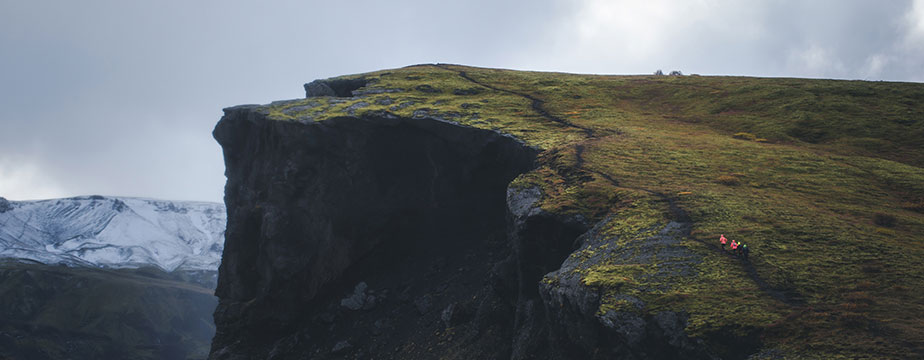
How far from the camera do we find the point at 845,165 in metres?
35.2

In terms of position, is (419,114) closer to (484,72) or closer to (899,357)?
(484,72)

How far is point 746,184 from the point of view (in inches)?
1233

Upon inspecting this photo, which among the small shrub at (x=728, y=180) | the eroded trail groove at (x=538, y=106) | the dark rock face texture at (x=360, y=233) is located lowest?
the dark rock face texture at (x=360, y=233)

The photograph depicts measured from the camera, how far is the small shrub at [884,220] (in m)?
24.9

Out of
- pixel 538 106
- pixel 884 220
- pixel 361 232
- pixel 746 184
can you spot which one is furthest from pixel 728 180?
pixel 361 232

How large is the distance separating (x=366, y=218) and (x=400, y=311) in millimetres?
10989

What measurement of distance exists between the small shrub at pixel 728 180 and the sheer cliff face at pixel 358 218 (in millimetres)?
18233

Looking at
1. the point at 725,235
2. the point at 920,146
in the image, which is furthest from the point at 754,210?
the point at 920,146

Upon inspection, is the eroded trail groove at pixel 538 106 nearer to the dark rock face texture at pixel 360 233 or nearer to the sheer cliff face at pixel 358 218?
the dark rock face texture at pixel 360 233

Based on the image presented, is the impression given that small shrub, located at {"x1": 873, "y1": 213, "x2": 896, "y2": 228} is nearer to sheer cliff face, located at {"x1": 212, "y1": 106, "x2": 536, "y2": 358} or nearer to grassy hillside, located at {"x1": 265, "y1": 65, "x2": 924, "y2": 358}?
grassy hillside, located at {"x1": 265, "y1": 65, "x2": 924, "y2": 358}

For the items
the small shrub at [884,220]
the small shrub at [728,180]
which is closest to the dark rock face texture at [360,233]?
the small shrub at [728,180]

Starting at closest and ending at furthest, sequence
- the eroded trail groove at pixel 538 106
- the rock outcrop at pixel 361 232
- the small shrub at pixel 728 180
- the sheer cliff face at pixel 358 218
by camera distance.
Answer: the small shrub at pixel 728 180
the rock outcrop at pixel 361 232
the eroded trail groove at pixel 538 106
the sheer cliff face at pixel 358 218

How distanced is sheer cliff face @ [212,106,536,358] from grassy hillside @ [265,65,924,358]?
2.98 metres

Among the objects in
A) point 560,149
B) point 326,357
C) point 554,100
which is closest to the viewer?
point 560,149
